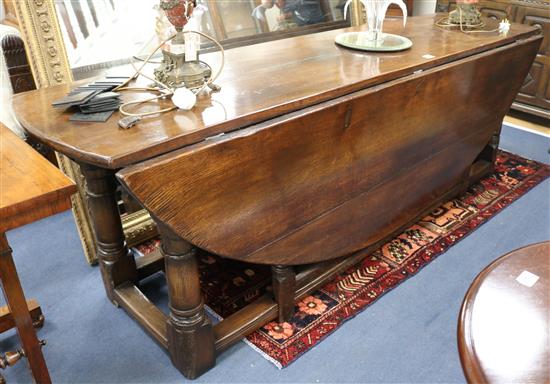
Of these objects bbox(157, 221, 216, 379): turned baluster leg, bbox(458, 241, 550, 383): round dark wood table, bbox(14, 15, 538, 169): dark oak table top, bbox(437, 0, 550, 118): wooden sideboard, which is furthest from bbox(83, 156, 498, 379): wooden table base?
bbox(437, 0, 550, 118): wooden sideboard

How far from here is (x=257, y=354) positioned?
1547 mm

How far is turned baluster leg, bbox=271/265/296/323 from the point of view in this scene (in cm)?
155

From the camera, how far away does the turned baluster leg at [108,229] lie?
1.52 meters

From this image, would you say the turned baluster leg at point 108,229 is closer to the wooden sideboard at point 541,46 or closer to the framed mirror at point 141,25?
the framed mirror at point 141,25

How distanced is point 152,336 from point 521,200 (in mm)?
1857

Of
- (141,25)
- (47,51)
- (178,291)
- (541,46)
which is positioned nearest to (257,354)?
(178,291)

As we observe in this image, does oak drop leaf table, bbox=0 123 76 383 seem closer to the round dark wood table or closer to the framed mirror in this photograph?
the framed mirror

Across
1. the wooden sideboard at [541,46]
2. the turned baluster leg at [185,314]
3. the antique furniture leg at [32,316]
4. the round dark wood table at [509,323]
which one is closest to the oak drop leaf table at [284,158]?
the turned baluster leg at [185,314]

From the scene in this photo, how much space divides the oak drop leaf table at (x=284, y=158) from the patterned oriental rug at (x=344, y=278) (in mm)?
71

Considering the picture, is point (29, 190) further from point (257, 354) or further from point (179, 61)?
point (257, 354)

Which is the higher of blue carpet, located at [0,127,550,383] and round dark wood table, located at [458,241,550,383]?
round dark wood table, located at [458,241,550,383]

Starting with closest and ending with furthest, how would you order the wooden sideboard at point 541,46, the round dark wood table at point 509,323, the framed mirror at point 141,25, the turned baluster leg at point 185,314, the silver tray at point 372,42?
the round dark wood table at point 509,323
the turned baluster leg at point 185,314
the silver tray at point 372,42
the framed mirror at point 141,25
the wooden sideboard at point 541,46

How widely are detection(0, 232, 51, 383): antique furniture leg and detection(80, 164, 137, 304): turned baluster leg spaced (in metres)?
0.38

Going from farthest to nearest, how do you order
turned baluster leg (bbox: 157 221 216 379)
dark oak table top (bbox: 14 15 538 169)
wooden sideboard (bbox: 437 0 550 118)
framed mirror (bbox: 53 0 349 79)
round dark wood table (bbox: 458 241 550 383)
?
wooden sideboard (bbox: 437 0 550 118)
framed mirror (bbox: 53 0 349 79)
turned baluster leg (bbox: 157 221 216 379)
dark oak table top (bbox: 14 15 538 169)
round dark wood table (bbox: 458 241 550 383)
